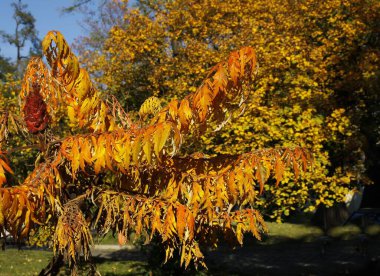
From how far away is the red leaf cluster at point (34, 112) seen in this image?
419cm

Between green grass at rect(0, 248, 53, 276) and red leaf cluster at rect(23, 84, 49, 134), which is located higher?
red leaf cluster at rect(23, 84, 49, 134)

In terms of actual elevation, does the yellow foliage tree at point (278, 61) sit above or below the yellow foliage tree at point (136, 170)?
above

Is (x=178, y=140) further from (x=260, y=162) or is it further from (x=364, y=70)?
(x=364, y=70)

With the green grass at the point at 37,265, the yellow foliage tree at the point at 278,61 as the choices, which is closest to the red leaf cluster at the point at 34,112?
the yellow foliage tree at the point at 278,61

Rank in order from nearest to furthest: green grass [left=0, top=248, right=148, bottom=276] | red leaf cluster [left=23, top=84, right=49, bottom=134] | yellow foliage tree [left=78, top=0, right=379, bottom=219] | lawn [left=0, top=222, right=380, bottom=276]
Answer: red leaf cluster [left=23, top=84, right=49, bottom=134]
yellow foliage tree [left=78, top=0, right=379, bottom=219]
green grass [left=0, top=248, right=148, bottom=276]
lawn [left=0, top=222, right=380, bottom=276]

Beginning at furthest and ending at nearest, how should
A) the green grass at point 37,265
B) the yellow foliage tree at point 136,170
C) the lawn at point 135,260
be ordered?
1. the lawn at point 135,260
2. the green grass at point 37,265
3. the yellow foliage tree at point 136,170

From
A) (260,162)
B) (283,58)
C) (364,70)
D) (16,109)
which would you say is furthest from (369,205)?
(260,162)

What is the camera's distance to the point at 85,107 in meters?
4.34

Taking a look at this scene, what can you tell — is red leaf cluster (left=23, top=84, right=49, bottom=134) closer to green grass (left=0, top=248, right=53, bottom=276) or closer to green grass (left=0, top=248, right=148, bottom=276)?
green grass (left=0, top=248, right=148, bottom=276)

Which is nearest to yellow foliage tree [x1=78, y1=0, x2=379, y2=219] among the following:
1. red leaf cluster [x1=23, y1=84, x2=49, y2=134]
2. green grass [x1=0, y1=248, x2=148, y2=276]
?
green grass [x1=0, y1=248, x2=148, y2=276]

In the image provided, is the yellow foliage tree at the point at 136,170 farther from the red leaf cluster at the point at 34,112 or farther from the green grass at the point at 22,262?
the green grass at the point at 22,262

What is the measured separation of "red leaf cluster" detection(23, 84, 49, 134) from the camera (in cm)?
419

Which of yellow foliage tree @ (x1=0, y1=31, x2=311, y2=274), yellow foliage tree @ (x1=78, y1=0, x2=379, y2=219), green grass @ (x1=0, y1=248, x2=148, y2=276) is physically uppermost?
yellow foliage tree @ (x1=78, y1=0, x2=379, y2=219)

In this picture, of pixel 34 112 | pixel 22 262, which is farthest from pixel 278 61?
pixel 22 262
